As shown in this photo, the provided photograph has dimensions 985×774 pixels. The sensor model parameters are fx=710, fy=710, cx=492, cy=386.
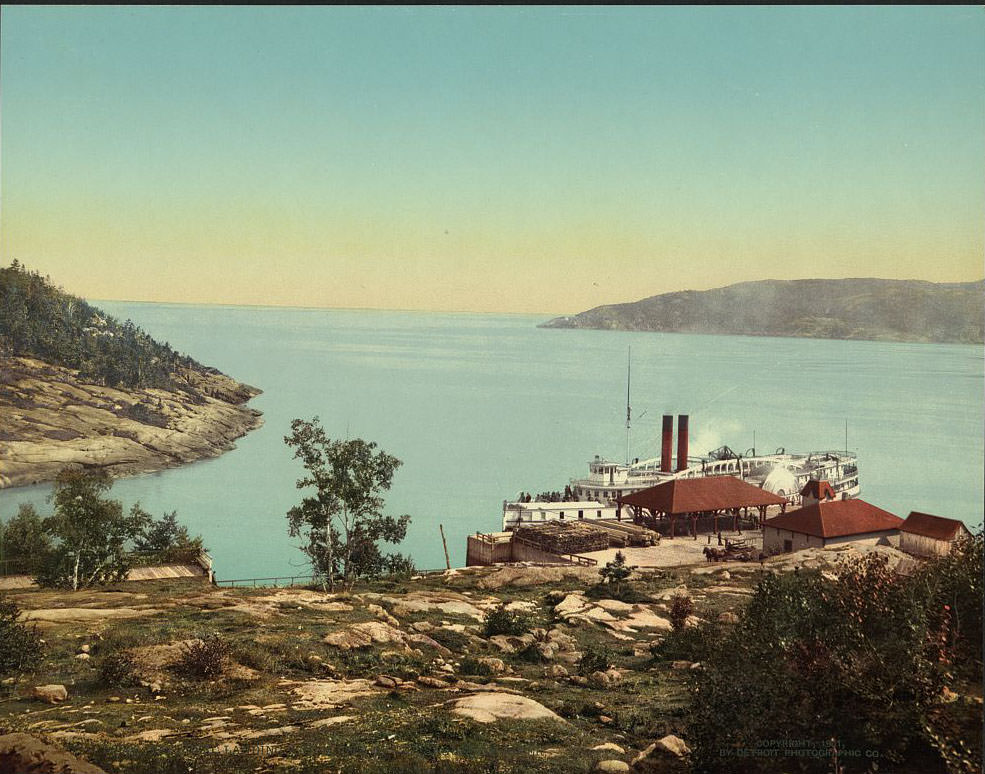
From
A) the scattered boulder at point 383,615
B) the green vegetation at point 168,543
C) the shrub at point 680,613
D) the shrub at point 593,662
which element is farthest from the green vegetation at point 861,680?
the green vegetation at point 168,543

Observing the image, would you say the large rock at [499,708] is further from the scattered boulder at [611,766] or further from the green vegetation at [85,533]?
the green vegetation at [85,533]

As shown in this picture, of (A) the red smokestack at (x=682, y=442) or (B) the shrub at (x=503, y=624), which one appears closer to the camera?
(B) the shrub at (x=503, y=624)

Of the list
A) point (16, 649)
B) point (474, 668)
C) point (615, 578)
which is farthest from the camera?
point (615, 578)

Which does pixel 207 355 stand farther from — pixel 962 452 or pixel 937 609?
pixel 937 609

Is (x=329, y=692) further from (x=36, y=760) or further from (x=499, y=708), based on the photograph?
(x=36, y=760)

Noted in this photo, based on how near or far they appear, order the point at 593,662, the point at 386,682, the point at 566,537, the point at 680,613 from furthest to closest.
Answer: the point at 566,537, the point at 680,613, the point at 593,662, the point at 386,682

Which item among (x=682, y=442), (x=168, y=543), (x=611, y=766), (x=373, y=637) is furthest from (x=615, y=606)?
(x=682, y=442)

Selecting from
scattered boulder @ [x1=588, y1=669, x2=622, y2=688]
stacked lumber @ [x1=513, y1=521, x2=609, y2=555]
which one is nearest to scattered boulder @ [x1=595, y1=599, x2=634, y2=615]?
scattered boulder @ [x1=588, y1=669, x2=622, y2=688]
